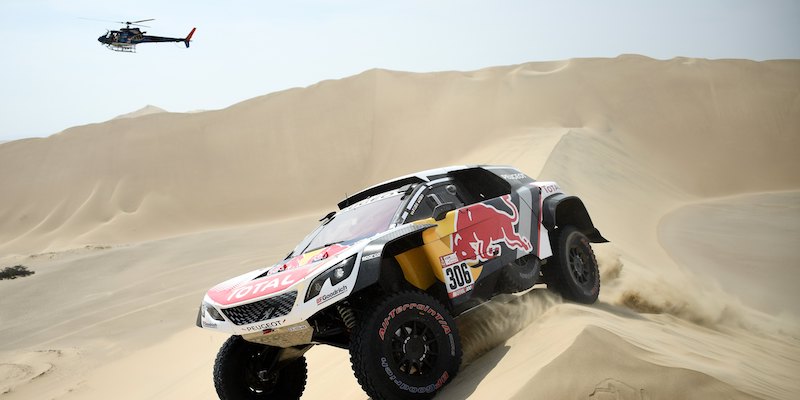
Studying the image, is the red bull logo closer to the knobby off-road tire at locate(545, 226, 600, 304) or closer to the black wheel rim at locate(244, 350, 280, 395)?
the knobby off-road tire at locate(545, 226, 600, 304)

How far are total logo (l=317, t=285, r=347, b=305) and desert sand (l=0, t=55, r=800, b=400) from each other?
3.80 ft

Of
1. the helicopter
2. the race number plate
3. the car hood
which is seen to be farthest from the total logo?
the helicopter

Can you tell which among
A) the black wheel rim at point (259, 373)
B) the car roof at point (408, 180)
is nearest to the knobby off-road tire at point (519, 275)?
the car roof at point (408, 180)

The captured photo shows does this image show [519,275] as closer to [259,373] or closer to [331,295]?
[331,295]

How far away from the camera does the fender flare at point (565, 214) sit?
7.68 m

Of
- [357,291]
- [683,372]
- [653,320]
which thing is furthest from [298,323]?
[653,320]

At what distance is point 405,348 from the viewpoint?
210 inches

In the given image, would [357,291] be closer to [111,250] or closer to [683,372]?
[683,372]

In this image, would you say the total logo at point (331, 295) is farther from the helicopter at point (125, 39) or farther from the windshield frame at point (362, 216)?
the helicopter at point (125, 39)

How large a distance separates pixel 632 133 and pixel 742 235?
67.1ft

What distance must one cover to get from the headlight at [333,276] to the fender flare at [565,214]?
9.53 feet

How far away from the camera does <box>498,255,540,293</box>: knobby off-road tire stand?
671 cm

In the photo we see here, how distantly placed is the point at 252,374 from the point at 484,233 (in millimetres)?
2360

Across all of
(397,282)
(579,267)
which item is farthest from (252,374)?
(579,267)
